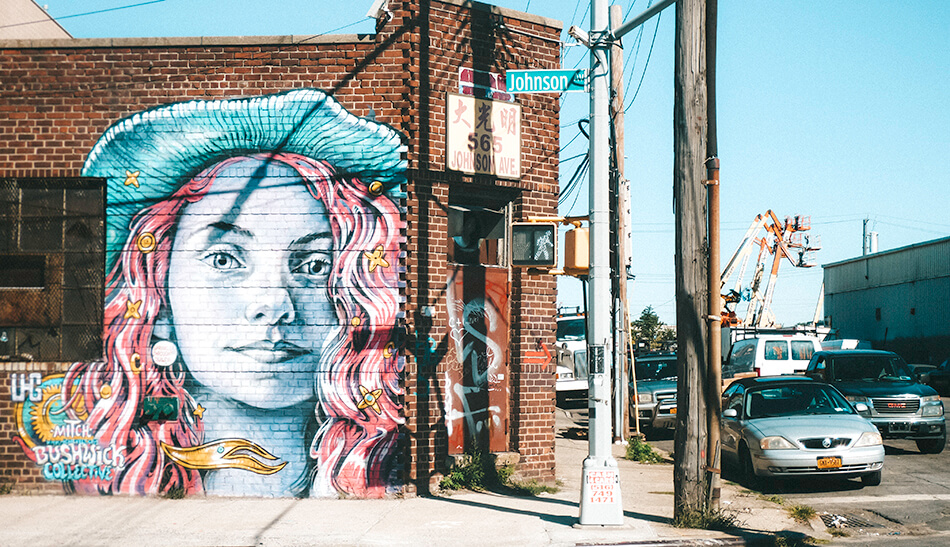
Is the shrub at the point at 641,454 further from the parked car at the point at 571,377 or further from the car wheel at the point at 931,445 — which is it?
the parked car at the point at 571,377

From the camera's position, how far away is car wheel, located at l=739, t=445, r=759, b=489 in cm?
1242

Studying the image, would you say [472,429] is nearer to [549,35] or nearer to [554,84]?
[554,84]

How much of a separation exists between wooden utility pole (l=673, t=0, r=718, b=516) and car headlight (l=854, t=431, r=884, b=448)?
3574 millimetres

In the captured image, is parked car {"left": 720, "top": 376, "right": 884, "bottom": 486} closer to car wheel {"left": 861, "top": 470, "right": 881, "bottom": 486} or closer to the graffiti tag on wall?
car wheel {"left": 861, "top": 470, "right": 881, "bottom": 486}

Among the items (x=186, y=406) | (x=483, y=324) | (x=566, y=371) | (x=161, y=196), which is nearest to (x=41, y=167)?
(x=161, y=196)

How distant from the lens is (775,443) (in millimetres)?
11961

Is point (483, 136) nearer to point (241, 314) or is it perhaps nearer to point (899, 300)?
point (241, 314)

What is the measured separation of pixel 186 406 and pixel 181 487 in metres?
1.05

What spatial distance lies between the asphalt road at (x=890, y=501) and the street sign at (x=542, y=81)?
18.9 feet

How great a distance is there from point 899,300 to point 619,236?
116ft

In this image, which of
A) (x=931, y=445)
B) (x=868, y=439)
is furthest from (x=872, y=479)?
(x=931, y=445)

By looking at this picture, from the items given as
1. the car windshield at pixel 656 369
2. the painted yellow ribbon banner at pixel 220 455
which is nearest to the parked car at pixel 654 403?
the car windshield at pixel 656 369

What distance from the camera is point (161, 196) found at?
37.5 ft

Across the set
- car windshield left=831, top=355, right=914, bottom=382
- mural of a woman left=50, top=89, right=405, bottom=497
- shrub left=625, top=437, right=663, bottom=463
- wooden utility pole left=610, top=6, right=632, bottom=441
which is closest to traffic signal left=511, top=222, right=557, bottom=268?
mural of a woman left=50, top=89, right=405, bottom=497
